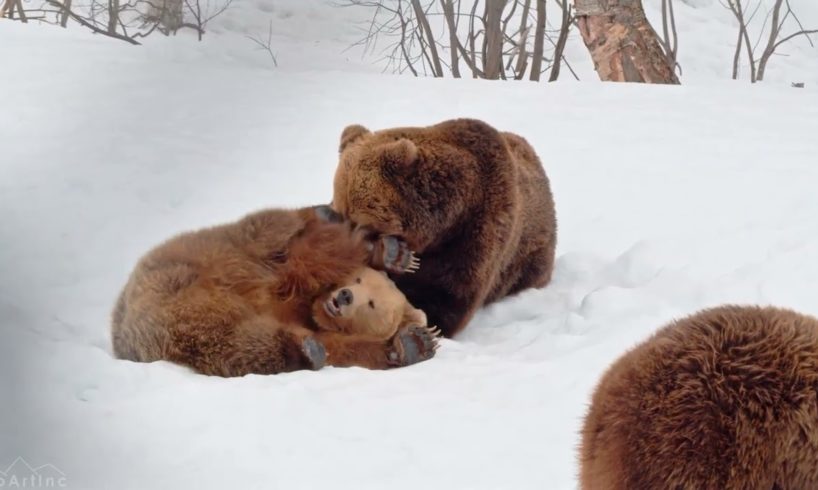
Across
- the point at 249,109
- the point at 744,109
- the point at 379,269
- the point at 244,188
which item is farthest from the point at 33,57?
the point at 249,109

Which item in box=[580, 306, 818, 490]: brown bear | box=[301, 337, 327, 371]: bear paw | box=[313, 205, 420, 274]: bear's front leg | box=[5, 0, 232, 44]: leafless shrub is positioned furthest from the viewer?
box=[313, 205, 420, 274]: bear's front leg

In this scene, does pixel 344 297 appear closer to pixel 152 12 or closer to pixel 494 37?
pixel 152 12

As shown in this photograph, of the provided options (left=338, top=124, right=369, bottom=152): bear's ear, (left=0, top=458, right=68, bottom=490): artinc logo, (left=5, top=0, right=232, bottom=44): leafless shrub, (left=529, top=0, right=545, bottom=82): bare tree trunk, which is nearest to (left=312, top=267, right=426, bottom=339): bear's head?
(left=338, top=124, right=369, bottom=152): bear's ear

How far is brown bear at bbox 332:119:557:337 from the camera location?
4.88 metres

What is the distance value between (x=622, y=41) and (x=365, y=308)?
6096 millimetres

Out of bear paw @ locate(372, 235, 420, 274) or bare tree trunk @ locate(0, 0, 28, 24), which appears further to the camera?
bear paw @ locate(372, 235, 420, 274)

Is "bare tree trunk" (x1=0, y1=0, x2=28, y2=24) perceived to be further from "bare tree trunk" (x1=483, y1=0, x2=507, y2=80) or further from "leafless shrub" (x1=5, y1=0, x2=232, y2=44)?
"bare tree trunk" (x1=483, y1=0, x2=507, y2=80)

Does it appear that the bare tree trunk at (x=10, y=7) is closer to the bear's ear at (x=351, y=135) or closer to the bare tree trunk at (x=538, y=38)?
the bear's ear at (x=351, y=135)

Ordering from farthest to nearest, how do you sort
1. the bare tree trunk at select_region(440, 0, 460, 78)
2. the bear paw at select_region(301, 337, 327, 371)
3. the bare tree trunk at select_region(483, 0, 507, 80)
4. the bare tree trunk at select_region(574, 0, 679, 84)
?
1. the bare tree trunk at select_region(483, 0, 507, 80)
2. the bare tree trunk at select_region(440, 0, 460, 78)
3. the bare tree trunk at select_region(574, 0, 679, 84)
4. the bear paw at select_region(301, 337, 327, 371)

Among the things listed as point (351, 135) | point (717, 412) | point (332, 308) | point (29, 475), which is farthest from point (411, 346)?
point (29, 475)

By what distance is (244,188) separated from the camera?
667cm

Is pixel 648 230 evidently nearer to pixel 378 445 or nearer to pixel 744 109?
pixel 744 109

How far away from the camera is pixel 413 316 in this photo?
464 cm

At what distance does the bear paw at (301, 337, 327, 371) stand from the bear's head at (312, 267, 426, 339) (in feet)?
1.19
